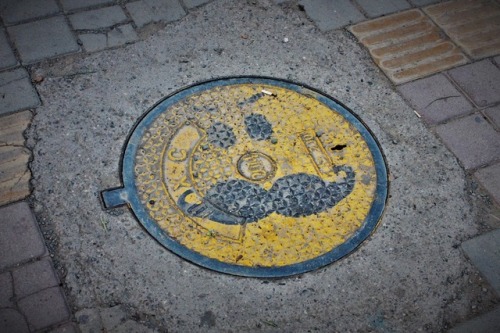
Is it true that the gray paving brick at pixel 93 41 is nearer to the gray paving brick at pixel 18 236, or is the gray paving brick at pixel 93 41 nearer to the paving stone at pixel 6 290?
the gray paving brick at pixel 18 236

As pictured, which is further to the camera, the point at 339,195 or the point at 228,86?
the point at 228,86

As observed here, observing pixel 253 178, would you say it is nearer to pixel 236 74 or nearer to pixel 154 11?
pixel 236 74

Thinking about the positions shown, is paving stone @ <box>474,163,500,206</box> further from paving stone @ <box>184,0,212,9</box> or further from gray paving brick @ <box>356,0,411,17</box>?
paving stone @ <box>184,0,212,9</box>

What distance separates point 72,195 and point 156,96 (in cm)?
79

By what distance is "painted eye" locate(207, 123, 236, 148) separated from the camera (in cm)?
267

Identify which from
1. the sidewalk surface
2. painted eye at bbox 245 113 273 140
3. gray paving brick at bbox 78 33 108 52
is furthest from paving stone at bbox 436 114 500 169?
gray paving brick at bbox 78 33 108 52

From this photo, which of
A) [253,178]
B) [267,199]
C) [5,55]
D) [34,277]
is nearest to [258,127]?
[253,178]

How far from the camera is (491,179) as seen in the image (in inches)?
105

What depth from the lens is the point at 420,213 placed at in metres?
2.52

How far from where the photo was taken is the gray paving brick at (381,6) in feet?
11.3

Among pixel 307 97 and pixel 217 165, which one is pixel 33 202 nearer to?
pixel 217 165

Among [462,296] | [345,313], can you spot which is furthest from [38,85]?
[462,296]

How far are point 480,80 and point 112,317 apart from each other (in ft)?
8.68

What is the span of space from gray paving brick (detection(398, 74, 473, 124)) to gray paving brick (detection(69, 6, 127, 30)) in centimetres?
192
